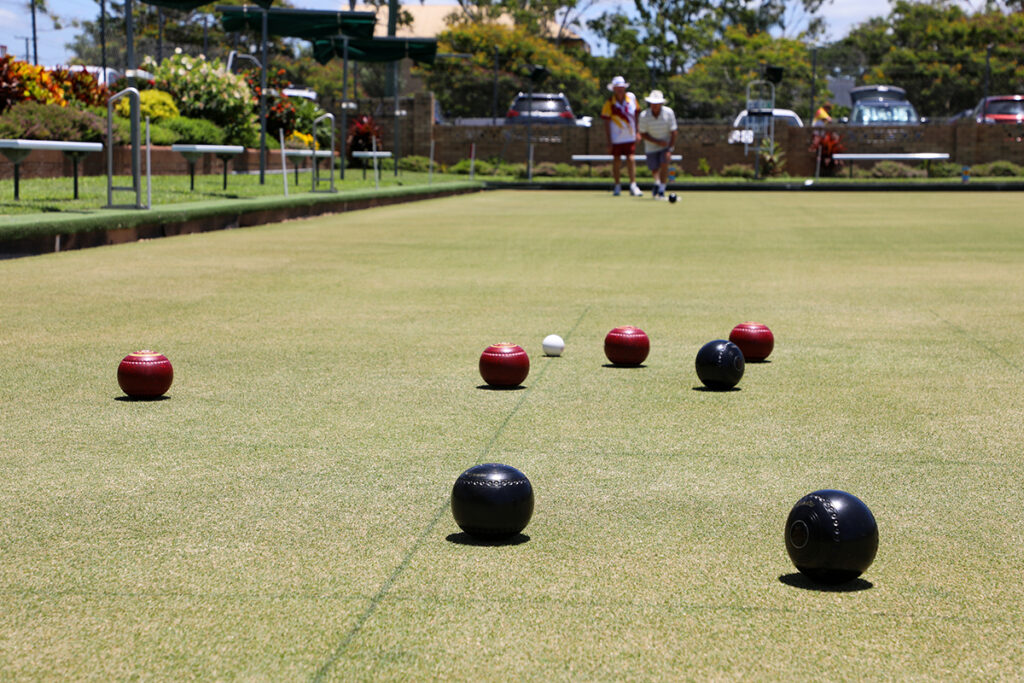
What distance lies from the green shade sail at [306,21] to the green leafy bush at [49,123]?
7269mm

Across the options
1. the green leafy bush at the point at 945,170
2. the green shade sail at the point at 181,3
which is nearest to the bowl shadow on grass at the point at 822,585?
the green shade sail at the point at 181,3

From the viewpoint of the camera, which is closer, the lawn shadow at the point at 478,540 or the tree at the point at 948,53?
the lawn shadow at the point at 478,540

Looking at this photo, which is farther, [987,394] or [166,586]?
[987,394]

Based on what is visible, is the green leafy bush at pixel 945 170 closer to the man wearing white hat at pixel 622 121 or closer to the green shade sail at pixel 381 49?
the man wearing white hat at pixel 622 121

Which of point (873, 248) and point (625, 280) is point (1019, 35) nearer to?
point (873, 248)

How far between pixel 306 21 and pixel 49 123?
30.0 feet

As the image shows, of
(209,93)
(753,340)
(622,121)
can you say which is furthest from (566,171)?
(753,340)

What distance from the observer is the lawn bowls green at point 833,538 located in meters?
2.90

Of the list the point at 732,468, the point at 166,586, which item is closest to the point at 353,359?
the point at 732,468

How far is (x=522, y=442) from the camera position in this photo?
4.52 meters

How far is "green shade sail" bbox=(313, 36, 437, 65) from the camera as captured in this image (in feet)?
89.6

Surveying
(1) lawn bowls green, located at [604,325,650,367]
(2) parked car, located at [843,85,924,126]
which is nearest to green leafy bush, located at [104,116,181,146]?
(1) lawn bowls green, located at [604,325,650,367]

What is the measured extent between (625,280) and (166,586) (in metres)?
7.39

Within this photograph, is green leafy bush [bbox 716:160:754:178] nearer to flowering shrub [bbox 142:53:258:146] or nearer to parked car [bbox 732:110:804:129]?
parked car [bbox 732:110:804:129]
